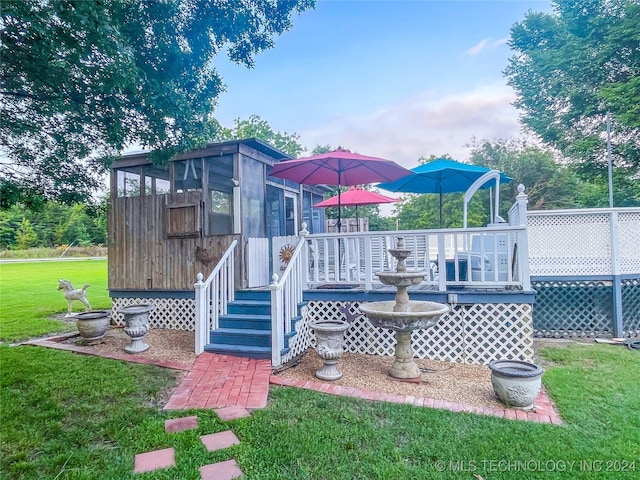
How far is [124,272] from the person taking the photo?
23.4 ft

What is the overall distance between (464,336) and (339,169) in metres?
3.16

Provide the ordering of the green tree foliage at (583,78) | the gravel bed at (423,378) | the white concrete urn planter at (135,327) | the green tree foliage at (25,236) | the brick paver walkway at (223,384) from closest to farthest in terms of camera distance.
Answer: the brick paver walkway at (223,384)
the gravel bed at (423,378)
the white concrete urn planter at (135,327)
the green tree foliage at (583,78)
the green tree foliage at (25,236)

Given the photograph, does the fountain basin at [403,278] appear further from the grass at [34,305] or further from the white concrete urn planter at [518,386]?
the grass at [34,305]

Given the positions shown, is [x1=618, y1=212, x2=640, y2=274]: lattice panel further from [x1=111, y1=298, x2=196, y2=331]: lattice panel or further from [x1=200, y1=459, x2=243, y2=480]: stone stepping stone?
[x1=111, y1=298, x2=196, y2=331]: lattice panel

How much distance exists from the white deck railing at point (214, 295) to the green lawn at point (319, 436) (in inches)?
42.7

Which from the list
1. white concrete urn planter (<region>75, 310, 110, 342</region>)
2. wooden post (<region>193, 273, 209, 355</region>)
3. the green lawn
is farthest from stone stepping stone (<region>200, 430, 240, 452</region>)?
white concrete urn planter (<region>75, 310, 110, 342</region>)

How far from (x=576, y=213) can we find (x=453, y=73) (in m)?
5.35

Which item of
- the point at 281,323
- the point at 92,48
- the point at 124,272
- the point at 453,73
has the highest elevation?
the point at 453,73

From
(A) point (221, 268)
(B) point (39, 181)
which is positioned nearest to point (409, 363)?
(A) point (221, 268)

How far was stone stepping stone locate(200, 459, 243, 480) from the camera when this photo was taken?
2326 millimetres

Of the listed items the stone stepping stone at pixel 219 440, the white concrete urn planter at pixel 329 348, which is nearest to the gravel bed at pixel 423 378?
the white concrete urn planter at pixel 329 348

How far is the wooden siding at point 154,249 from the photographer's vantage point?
21.1ft

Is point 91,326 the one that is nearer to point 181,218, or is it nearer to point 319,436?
point 181,218

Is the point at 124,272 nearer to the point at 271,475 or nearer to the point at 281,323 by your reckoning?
the point at 281,323
